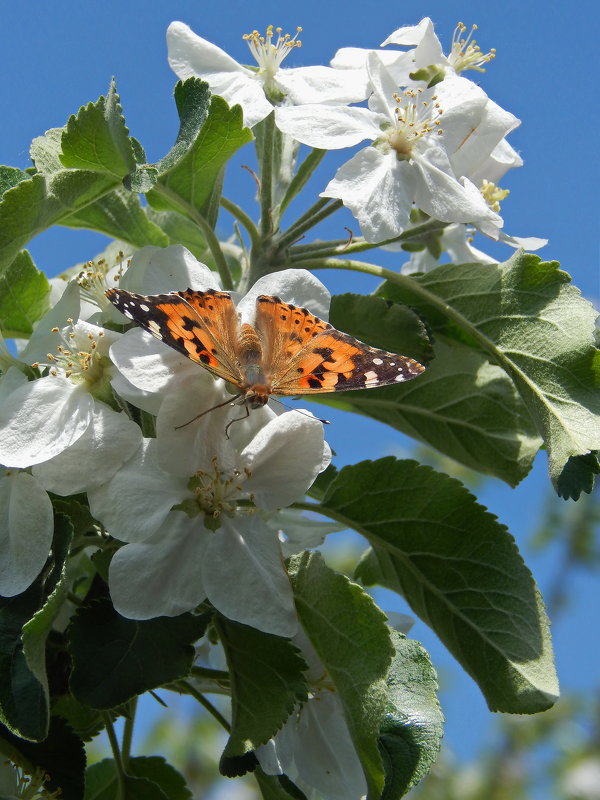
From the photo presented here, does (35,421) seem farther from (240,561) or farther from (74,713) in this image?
(74,713)

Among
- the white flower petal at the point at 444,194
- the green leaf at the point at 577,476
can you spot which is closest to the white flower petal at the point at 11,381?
the white flower petal at the point at 444,194

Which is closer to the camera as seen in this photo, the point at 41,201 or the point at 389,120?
the point at 41,201

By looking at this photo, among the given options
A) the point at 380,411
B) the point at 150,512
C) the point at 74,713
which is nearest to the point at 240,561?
the point at 150,512

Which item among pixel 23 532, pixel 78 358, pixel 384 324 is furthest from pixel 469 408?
pixel 23 532

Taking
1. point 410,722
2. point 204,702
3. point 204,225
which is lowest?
point 204,702

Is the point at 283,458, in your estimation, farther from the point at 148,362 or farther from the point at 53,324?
the point at 53,324
